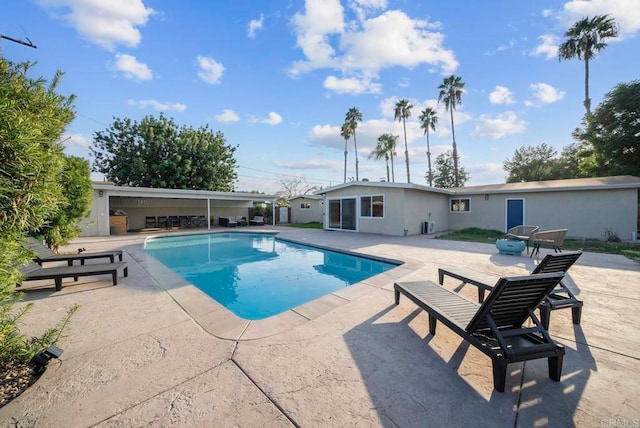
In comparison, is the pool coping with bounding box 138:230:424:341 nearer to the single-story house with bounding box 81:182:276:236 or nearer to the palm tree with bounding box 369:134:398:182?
the single-story house with bounding box 81:182:276:236

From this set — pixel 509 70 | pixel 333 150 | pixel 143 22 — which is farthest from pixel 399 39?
pixel 333 150

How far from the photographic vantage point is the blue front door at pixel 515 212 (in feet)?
43.2

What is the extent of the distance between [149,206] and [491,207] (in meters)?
22.5

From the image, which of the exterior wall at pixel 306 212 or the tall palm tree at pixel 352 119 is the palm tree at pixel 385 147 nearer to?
the tall palm tree at pixel 352 119

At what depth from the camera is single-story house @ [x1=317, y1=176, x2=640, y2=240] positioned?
36.2 ft

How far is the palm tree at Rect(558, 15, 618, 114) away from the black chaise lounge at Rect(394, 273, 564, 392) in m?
Result: 22.9

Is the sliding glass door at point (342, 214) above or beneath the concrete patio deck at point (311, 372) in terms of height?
above

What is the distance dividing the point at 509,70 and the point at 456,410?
13.2m

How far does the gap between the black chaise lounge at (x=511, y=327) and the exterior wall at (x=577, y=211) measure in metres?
13.7

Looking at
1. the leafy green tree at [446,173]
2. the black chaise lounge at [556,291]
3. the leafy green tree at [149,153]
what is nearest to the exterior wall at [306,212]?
the leafy green tree at [149,153]

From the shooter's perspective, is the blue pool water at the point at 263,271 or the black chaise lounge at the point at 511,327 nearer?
the black chaise lounge at the point at 511,327

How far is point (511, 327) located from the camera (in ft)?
7.77

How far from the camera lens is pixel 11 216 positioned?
1815 millimetres

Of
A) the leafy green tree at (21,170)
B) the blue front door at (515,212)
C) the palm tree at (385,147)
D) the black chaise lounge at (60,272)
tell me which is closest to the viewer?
the leafy green tree at (21,170)
